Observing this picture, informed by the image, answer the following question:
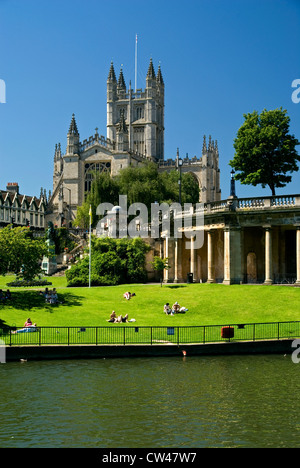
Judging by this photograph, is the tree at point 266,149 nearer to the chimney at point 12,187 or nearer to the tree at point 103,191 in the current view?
the tree at point 103,191

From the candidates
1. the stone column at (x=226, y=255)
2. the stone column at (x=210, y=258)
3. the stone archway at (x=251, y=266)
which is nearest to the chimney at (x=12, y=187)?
the stone column at (x=210, y=258)

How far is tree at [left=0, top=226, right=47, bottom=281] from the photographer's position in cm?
4747

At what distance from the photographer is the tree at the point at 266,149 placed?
64812 mm

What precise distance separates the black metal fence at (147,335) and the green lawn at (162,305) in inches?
107

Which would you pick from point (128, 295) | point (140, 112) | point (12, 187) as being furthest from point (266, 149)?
point (140, 112)

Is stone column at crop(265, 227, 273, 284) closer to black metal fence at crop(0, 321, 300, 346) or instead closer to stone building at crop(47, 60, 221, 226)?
black metal fence at crop(0, 321, 300, 346)

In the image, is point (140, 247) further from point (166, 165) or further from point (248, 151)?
point (166, 165)

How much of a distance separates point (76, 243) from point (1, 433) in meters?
67.1

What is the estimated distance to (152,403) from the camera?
76.9 feet

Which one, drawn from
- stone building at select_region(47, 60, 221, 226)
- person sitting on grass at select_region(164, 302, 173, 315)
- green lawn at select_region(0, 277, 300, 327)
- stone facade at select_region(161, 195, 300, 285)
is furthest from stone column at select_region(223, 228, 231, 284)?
stone building at select_region(47, 60, 221, 226)

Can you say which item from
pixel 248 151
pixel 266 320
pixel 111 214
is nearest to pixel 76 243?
pixel 111 214

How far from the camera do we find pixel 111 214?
77.9 metres

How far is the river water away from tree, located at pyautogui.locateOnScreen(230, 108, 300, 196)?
36.8 meters

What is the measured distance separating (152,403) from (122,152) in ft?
343
